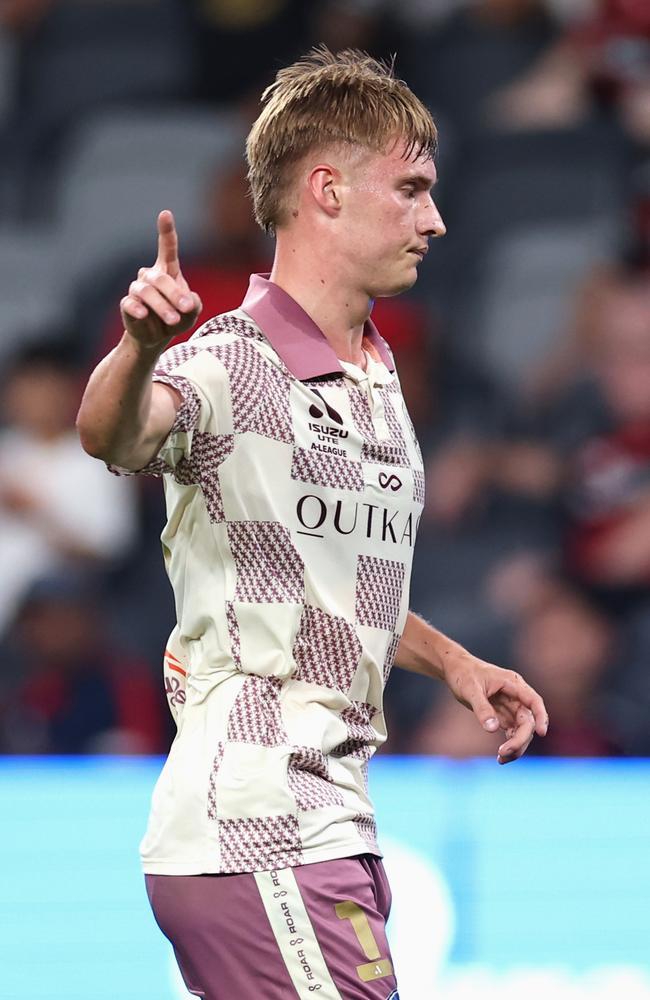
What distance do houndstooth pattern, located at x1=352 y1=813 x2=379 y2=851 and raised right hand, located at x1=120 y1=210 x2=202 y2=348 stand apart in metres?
0.72

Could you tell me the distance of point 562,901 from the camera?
3.79m

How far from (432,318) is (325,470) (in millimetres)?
4244

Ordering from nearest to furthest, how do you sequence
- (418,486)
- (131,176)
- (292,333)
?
(292,333)
(418,486)
(131,176)

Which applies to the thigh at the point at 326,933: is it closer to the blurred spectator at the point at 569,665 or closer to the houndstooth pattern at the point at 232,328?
the houndstooth pattern at the point at 232,328

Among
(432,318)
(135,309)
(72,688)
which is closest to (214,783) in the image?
(135,309)

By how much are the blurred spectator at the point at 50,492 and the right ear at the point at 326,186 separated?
3.44 meters

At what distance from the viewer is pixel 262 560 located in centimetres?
225

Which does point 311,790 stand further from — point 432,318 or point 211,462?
point 432,318

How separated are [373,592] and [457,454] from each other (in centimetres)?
357

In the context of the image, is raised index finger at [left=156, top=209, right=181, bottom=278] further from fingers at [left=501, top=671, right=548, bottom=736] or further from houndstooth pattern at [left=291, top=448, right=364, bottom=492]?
fingers at [left=501, top=671, right=548, bottom=736]

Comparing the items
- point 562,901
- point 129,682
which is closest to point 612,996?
point 562,901

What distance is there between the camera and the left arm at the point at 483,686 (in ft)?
7.86

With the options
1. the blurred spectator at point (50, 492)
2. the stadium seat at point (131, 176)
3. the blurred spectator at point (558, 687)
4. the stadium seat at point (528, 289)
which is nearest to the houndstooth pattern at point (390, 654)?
the blurred spectator at point (558, 687)

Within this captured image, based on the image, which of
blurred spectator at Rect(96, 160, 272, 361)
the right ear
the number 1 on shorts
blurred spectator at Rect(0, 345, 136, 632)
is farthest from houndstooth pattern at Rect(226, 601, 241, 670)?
blurred spectator at Rect(96, 160, 272, 361)
